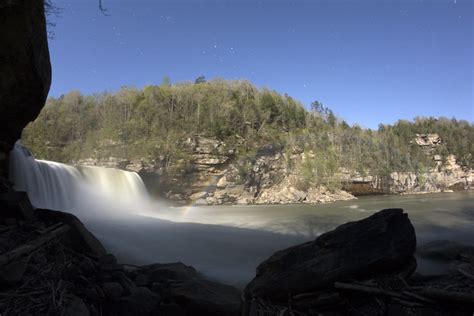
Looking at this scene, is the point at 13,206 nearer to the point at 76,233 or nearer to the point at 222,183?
the point at 76,233

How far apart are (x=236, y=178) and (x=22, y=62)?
148 ft

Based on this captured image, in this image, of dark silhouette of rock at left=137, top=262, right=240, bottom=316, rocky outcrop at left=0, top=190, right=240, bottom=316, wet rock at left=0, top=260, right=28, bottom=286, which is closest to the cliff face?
rocky outcrop at left=0, top=190, right=240, bottom=316

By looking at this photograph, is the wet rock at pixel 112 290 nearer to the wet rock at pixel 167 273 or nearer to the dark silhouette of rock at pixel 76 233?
the wet rock at pixel 167 273

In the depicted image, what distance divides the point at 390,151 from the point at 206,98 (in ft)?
142

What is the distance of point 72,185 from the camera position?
22328mm

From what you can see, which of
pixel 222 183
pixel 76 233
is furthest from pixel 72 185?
pixel 222 183

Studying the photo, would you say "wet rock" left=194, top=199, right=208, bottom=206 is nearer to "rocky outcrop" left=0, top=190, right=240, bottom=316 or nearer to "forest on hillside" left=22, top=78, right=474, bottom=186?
"forest on hillside" left=22, top=78, right=474, bottom=186

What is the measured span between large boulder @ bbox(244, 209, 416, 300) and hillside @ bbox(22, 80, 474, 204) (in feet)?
142

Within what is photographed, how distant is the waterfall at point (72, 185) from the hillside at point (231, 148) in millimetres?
13942

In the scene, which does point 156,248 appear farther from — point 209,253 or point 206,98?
point 206,98

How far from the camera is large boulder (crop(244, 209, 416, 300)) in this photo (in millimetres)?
3801

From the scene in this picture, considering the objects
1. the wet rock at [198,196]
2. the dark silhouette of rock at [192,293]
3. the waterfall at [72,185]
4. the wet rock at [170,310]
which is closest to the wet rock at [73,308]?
the wet rock at [170,310]

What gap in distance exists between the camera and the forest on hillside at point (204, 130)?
51.8m

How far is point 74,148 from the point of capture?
52625 millimetres
